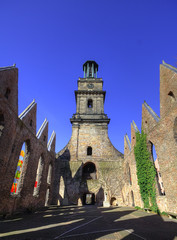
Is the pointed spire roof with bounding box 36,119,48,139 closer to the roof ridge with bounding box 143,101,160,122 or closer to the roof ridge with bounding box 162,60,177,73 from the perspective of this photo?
the roof ridge with bounding box 143,101,160,122

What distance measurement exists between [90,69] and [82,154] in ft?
69.0

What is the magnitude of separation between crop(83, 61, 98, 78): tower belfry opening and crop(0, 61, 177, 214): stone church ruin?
2488mm

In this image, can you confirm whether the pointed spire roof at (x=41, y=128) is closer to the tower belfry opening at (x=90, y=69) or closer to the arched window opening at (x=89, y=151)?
the arched window opening at (x=89, y=151)

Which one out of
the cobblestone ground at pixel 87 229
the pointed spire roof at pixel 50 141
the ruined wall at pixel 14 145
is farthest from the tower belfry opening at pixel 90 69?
the cobblestone ground at pixel 87 229

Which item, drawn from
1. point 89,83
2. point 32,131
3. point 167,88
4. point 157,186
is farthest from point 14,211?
point 89,83

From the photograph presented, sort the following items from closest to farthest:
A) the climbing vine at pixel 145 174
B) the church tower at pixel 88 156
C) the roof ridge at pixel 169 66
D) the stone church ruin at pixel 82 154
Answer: the stone church ruin at pixel 82 154
the roof ridge at pixel 169 66
the climbing vine at pixel 145 174
the church tower at pixel 88 156

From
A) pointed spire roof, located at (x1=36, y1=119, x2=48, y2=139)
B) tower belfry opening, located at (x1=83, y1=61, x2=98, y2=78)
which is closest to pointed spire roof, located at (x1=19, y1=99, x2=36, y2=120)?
pointed spire roof, located at (x1=36, y1=119, x2=48, y2=139)

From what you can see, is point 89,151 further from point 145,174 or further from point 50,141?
point 145,174

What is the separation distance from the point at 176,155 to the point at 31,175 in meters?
12.2

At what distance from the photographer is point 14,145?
10.9 metres

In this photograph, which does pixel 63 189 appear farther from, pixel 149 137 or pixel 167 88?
pixel 167 88

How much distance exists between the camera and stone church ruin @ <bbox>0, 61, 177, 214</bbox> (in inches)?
396

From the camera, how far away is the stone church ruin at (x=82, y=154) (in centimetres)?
1007

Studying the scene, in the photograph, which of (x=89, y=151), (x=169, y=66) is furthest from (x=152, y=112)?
(x=89, y=151)
